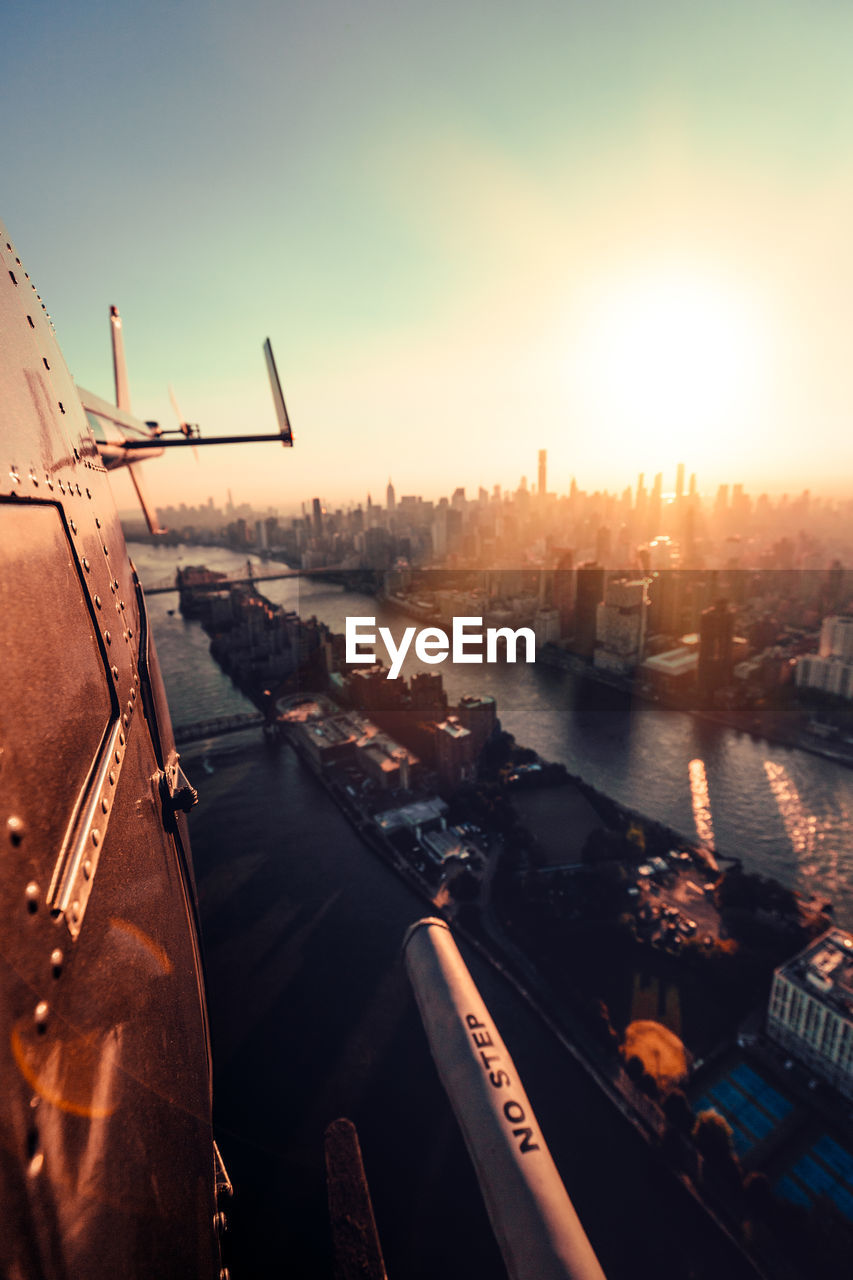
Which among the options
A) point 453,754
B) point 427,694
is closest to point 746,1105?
point 453,754

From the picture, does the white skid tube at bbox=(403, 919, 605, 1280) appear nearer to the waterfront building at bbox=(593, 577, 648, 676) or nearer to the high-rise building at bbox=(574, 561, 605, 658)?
the waterfront building at bbox=(593, 577, 648, 676)

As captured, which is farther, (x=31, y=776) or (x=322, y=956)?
(x=322, y=956)

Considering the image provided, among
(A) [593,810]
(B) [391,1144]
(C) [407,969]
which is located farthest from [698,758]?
(B) [391,1144]

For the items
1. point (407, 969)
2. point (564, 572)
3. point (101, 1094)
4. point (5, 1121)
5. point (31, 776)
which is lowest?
point (407, 969)

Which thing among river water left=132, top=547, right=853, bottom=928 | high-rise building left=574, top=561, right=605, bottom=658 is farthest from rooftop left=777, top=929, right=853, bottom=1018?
high-rise building left=574, top=561, right=605, bottom=658

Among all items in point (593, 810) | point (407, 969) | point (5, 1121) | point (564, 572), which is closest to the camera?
point (5, 1121)

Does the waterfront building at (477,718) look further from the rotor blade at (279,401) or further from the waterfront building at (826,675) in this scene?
the waterfront building at (826,675)

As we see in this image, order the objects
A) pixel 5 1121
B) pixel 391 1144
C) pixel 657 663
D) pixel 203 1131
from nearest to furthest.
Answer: pixel 5 1121 < pixel 203 1131 < pixel 391 1144 < pixel 657 663

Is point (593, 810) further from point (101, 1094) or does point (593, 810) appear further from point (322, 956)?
point (101, 1094)

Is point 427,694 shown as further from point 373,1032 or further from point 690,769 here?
point 373,1032
